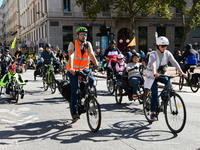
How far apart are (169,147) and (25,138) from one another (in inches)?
96.8

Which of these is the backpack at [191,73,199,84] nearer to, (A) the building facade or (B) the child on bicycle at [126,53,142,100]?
(B) the child on bicycle at [126,53,142,100]

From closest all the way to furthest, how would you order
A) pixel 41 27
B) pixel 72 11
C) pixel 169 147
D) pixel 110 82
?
pixel 169 147 < pixel 110 82 < pixel 72 11 < pixel 41 27

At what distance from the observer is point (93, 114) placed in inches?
219

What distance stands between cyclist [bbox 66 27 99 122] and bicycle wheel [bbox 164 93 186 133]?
1.54m

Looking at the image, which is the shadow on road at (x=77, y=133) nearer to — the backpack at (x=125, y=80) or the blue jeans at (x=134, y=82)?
the blue jeans at (x=134, y=82)

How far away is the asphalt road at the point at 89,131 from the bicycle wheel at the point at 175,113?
14 cm

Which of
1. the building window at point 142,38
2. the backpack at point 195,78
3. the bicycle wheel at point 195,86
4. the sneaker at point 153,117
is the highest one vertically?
the building window at point 142,38

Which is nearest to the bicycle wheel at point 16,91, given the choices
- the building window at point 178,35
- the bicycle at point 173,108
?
the bicycle at point 173,108

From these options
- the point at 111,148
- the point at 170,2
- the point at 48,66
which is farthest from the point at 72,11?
the point at 111,148

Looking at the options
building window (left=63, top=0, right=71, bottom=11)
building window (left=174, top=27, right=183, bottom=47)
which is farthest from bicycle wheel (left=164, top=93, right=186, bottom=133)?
building window (left=174, top=27, right=183, bottom=47)

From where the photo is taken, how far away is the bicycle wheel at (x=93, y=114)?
539 centimetres

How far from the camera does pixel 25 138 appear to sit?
17.5ft

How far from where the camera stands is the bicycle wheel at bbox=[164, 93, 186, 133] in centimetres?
532

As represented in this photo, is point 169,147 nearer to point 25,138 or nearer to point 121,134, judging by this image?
point 121,134
